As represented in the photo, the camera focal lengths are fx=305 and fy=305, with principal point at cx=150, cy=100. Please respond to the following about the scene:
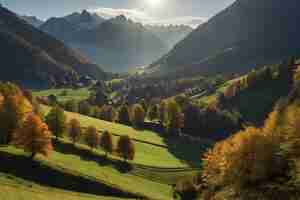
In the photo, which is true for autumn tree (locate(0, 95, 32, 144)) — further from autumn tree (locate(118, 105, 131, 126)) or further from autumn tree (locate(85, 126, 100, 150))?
autumn tree (locate(118, 105, 131, 126))

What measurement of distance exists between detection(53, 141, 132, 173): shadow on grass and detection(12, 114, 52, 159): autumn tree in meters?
15.2

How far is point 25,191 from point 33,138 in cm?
2508

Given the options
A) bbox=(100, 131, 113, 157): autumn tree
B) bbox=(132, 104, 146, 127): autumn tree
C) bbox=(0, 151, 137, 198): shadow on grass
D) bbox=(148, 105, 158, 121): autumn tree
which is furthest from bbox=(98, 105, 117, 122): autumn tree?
bbox=(0, 151, 137, 198): shadow on grass

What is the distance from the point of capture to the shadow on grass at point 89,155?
92.9m

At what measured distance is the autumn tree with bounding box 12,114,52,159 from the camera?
2963 inches

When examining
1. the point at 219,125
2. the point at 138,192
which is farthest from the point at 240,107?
the point at 138,192

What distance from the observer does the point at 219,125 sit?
165 metres

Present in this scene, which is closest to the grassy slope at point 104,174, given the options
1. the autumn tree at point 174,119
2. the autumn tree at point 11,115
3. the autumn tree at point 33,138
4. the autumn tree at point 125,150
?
the autumn tree at point 33,138

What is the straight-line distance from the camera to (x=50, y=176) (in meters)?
70.0

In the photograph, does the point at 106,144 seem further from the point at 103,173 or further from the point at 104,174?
the point at 104,174

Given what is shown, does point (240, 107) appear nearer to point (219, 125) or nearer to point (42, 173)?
point (219, 125)

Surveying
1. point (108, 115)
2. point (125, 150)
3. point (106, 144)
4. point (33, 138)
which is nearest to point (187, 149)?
point (125, 150)

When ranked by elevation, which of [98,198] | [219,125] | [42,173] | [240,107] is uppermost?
[240,107]

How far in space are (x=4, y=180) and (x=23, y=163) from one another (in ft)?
44.8
